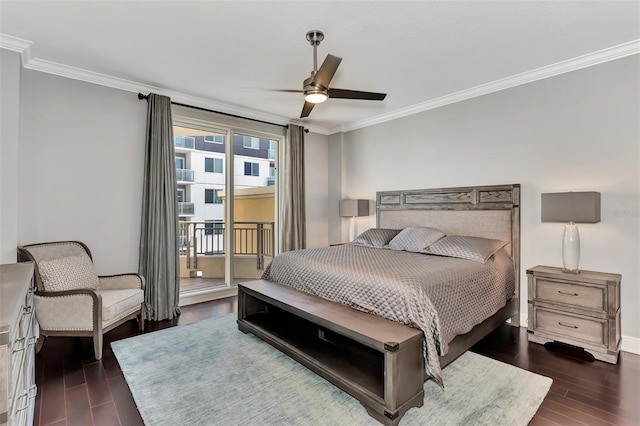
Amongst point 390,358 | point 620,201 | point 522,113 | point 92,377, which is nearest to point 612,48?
point 522,113

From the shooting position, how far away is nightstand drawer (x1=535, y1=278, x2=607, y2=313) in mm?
2816

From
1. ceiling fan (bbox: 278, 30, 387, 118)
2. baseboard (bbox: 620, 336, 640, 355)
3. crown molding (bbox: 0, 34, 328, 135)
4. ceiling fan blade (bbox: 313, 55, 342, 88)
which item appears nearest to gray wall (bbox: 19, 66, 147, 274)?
crown molding (bbox: 0, 34, 328, 135)

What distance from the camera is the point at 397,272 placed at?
2621 mm

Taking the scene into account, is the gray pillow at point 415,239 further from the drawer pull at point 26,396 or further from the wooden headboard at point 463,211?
the drawer pull at point 26,396

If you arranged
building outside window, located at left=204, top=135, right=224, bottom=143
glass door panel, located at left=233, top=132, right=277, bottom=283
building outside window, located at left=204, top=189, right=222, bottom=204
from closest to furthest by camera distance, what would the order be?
1. building outside window, located at left=204, top=135, right=224, bottom=143
2. building outside window, located at left=204, top=189, right=222, bottom=204
3. glass door panel, located at left=233, top=132, right=277, bottom=283

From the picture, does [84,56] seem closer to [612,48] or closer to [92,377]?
[92,377]

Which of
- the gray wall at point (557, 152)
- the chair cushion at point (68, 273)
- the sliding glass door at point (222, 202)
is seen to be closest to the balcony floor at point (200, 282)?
the sliding glass door at point (222, 202)

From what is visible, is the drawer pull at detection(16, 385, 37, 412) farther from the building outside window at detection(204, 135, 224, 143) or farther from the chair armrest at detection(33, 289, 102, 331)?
the building outside window at detection(204, 135, 224, 143)

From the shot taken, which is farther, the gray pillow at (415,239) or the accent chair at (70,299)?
the gray pillow at (415,239)

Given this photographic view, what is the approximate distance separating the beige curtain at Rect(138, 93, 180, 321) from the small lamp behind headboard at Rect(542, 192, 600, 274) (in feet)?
14.2

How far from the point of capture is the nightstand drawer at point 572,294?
2816mm

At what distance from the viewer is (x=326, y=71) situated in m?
2.58

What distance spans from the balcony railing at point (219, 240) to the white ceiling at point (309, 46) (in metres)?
2.45

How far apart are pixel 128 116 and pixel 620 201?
5.50m
